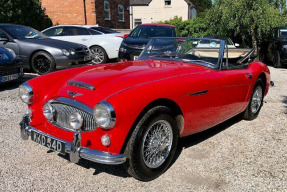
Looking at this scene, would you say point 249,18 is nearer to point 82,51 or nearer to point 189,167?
point 82,51

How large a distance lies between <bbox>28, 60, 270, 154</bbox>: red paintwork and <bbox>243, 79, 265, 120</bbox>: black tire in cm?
61

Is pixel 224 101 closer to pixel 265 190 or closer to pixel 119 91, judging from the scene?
pixel 265 190

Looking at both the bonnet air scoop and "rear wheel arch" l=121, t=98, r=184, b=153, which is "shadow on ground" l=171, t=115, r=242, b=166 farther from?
the bonnet air scoop

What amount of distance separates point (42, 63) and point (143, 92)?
19.1 feet

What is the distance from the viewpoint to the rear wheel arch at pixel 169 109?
8.20 feet

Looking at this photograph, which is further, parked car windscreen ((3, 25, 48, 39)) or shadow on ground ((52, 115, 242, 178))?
parked car windscreen ((3, 25, 48, 39))

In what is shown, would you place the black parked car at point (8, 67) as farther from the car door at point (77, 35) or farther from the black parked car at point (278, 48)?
the black parked car at point (278, 48)

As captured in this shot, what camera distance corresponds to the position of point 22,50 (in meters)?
7.55

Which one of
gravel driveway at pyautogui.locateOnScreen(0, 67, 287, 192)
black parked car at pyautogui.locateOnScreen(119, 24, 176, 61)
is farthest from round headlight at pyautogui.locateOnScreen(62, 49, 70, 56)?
gravel driveway at pyautogui.locateOnScreen(0, 67, 287, 192)

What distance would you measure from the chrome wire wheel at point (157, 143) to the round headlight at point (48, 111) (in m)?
0.98

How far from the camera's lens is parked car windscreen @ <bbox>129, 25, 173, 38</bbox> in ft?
30.3

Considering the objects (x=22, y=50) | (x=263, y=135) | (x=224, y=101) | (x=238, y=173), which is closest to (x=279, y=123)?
(x=263, y=135)

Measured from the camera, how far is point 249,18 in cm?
1299

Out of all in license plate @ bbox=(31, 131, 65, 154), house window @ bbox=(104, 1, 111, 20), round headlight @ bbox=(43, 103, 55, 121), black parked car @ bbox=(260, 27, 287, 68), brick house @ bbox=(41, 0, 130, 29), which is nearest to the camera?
license plate @ bbox=(31, 131, 65, 154)
